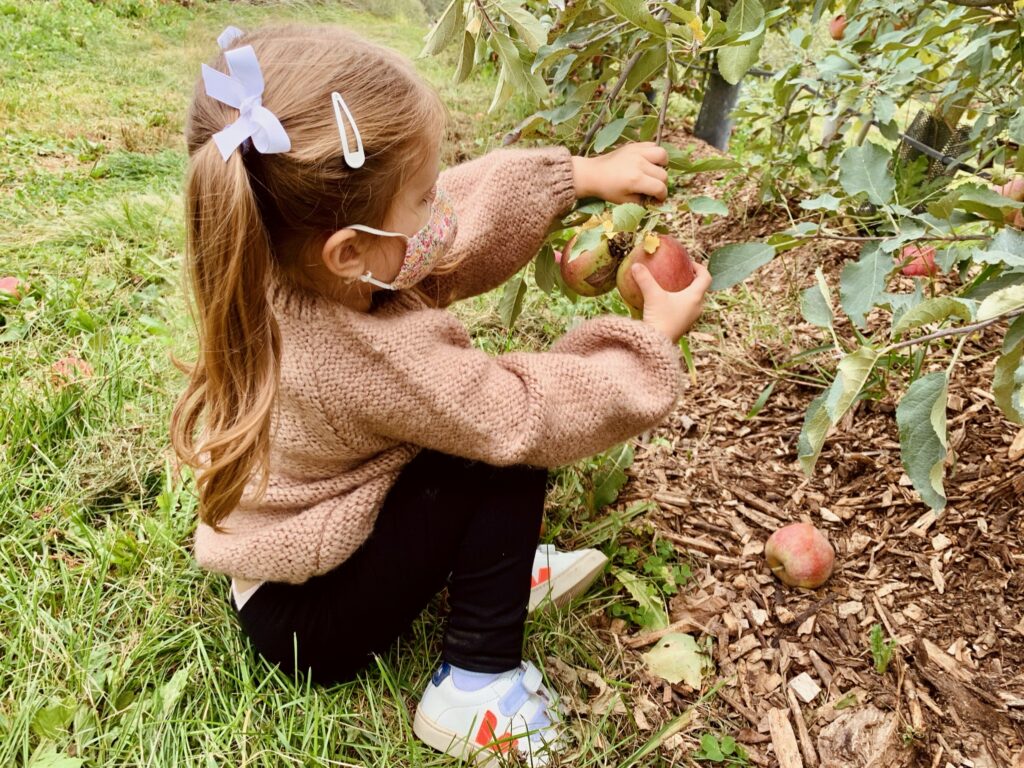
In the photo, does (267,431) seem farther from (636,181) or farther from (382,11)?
(382,11)

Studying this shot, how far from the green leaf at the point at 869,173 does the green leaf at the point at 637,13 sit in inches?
17.0

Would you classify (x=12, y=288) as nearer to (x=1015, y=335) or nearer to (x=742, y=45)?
(x=742, y=45)

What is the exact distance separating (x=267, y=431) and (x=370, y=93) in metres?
0.51

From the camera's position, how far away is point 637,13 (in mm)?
1012

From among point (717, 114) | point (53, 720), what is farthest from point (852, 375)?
point (717, 114)

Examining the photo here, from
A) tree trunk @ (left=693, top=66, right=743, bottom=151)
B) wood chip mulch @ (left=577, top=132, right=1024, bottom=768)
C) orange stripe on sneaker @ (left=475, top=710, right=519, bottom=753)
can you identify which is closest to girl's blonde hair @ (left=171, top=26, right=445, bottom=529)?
orange stripe on sneaker @ (left=475, top=710, right=519, bottom=753)

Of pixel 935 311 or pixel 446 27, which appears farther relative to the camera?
pixel 446 27

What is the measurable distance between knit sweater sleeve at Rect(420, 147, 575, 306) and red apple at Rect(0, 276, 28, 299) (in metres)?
1.73

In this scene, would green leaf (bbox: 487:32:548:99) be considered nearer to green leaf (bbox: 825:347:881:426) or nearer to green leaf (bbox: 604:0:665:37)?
green leaf (bbox: 604:0:665:37)

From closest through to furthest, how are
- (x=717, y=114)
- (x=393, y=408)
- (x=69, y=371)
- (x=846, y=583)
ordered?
1. (x=393, y=408)
2. (x=846, y=583)
3. (x=69, y=371)
4. (x=717, y=114)

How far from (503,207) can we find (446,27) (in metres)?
0.32

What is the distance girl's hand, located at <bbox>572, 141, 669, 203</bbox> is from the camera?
1234mm

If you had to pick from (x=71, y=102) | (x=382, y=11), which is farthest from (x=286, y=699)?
(x=71, y=102)

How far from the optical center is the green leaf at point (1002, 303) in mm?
917
